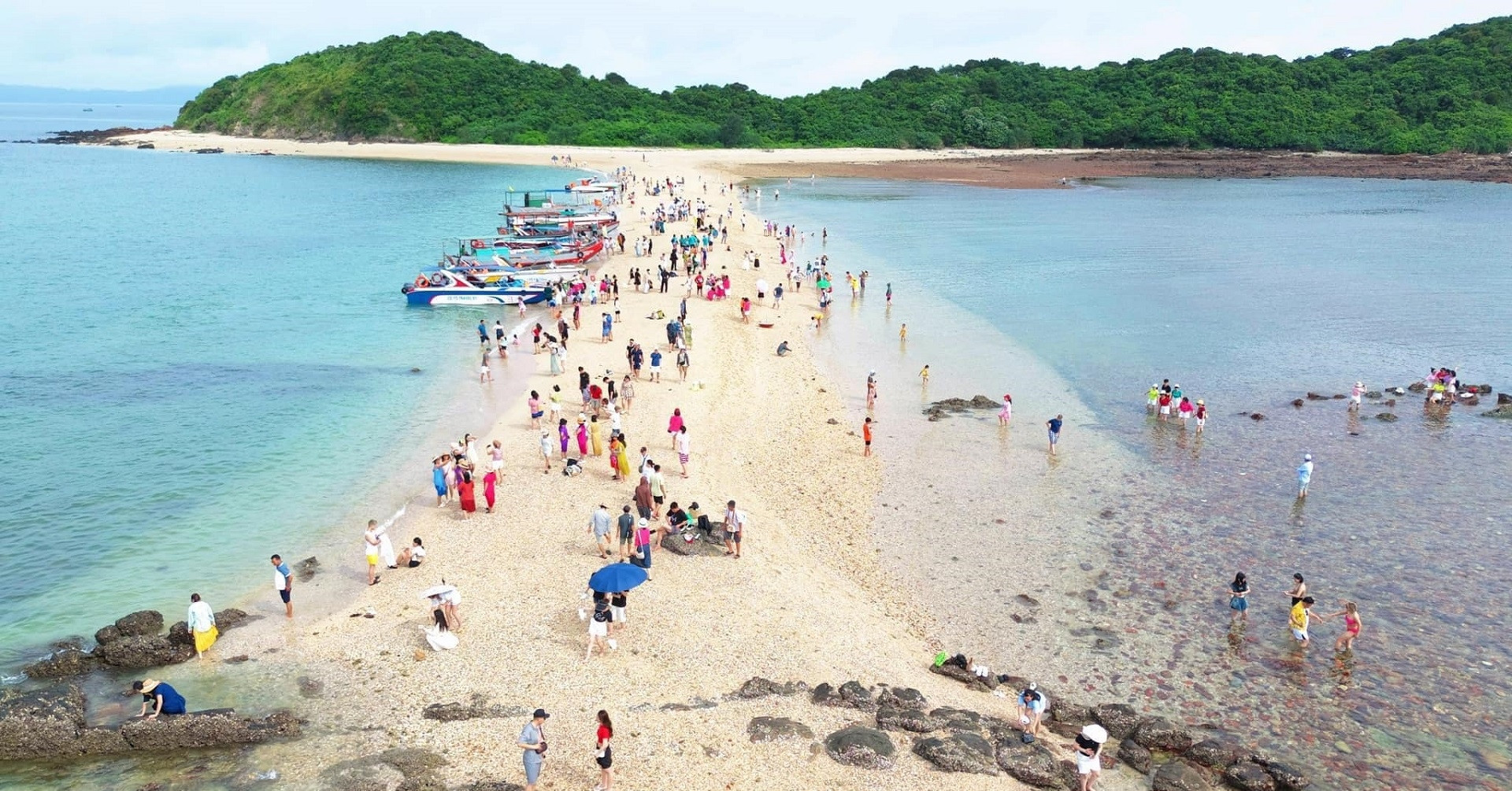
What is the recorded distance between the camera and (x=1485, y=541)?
63.7 ft

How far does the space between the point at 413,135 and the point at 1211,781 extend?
128 metres

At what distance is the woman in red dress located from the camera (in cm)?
1895

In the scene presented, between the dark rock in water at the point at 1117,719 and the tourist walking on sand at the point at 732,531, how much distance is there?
A: 659cm

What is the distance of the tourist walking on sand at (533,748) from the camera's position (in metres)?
11.0

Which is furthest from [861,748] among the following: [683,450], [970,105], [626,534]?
[970,105]

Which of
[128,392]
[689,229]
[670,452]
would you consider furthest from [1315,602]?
[689,229]

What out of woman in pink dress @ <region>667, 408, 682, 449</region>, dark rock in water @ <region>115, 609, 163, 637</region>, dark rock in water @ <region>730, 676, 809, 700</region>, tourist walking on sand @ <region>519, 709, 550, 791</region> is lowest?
dark rock in water @ <region>115, 609, 163, 637</region>

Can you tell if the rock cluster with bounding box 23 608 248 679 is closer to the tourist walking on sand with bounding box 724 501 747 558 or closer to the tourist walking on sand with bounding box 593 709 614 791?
the tourist walking on sand with bounding box 593 709 614 791

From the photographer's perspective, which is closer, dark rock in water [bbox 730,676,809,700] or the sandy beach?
the sandy beach

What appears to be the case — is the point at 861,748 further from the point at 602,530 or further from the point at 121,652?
the point at 121,652

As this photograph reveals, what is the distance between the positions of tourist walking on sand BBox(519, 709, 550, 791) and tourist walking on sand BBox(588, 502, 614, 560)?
567 centimetres

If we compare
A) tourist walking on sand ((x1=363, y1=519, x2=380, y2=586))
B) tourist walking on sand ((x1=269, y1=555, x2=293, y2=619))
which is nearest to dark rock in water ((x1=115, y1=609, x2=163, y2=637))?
tourist walking on sand ((x1=269, y1=555, x2=293, y2=619))

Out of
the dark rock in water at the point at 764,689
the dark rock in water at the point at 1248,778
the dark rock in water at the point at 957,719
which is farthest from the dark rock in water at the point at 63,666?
the dark rock in water at the point at 1248,778

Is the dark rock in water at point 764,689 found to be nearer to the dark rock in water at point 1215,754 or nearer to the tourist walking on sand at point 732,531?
the tourist walking on sand at point 732,531
